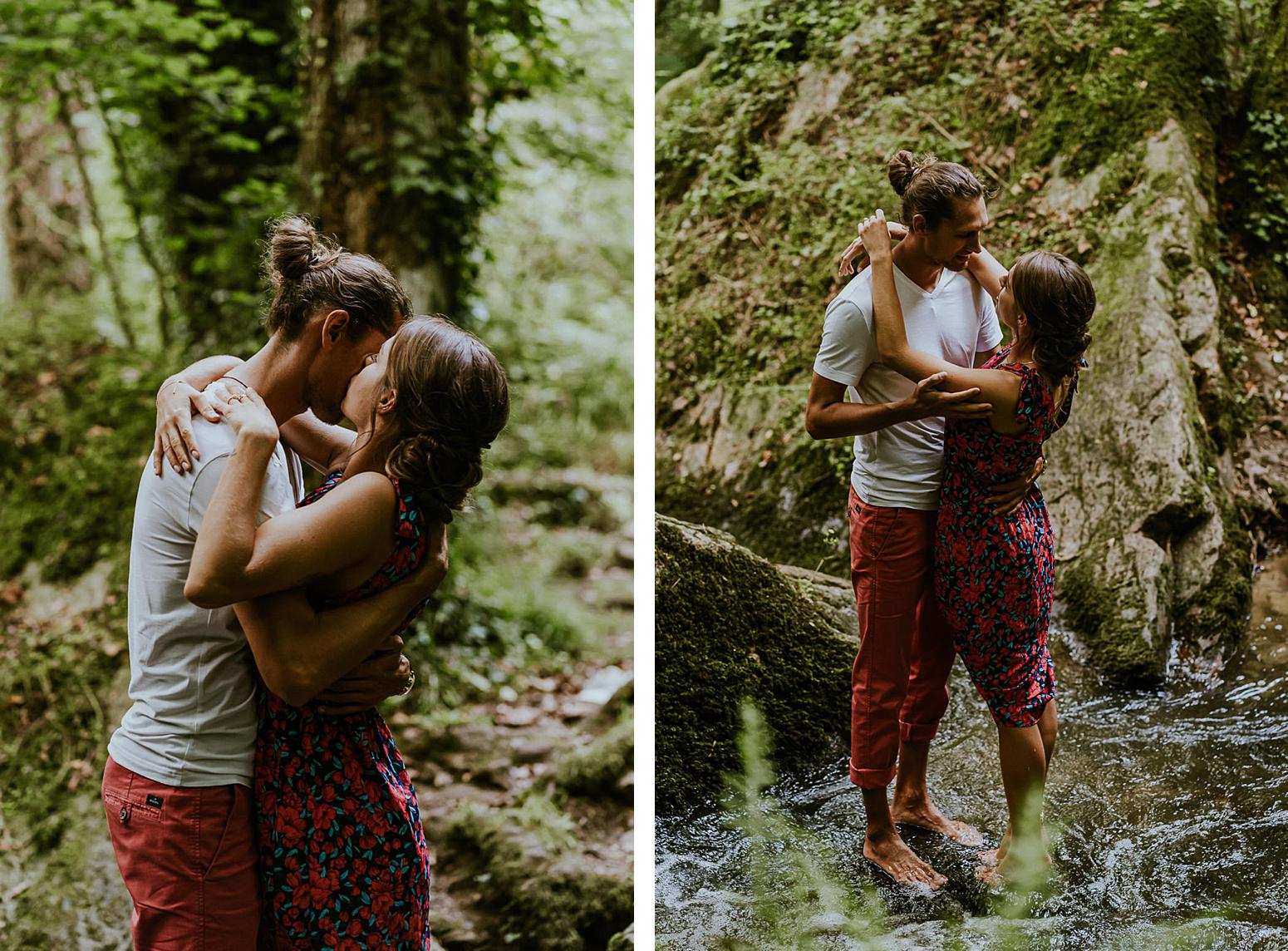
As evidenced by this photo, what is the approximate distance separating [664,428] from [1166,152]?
5.14 feet

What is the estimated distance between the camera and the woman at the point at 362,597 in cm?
151

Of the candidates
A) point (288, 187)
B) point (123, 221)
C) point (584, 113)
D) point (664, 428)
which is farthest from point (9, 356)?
point (664, 428)

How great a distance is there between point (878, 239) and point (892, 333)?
204mm

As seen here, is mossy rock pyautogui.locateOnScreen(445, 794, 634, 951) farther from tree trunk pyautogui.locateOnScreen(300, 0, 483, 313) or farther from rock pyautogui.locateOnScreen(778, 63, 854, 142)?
rock pyautogui.locateOnScreen(778, 63, 854, 142)

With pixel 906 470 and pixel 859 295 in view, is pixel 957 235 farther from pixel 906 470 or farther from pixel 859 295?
pixel 906 470

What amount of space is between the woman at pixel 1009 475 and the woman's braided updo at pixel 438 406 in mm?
1008

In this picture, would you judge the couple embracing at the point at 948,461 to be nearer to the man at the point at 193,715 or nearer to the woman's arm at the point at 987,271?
the woman's arm at the point at 987,271

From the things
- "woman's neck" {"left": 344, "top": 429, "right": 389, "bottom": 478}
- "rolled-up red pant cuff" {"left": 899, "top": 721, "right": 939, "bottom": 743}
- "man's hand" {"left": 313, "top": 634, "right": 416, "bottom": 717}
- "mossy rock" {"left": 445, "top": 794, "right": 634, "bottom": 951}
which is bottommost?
"mossy rock" {"left": 445, "top": 794, "right": 634, "bottom": 951}

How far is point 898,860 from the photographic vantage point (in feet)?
8.21

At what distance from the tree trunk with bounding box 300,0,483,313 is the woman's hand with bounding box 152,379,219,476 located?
224 cm

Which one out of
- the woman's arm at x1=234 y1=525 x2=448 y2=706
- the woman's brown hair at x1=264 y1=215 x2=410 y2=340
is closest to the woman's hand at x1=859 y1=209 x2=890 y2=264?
the woman's brown hair at x1=264 y1=215 x2=410 y2=340

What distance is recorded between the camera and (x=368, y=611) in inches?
61.1

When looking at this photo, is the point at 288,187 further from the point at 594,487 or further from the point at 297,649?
the point at 297,649

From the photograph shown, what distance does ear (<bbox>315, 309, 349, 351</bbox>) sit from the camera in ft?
5.32
